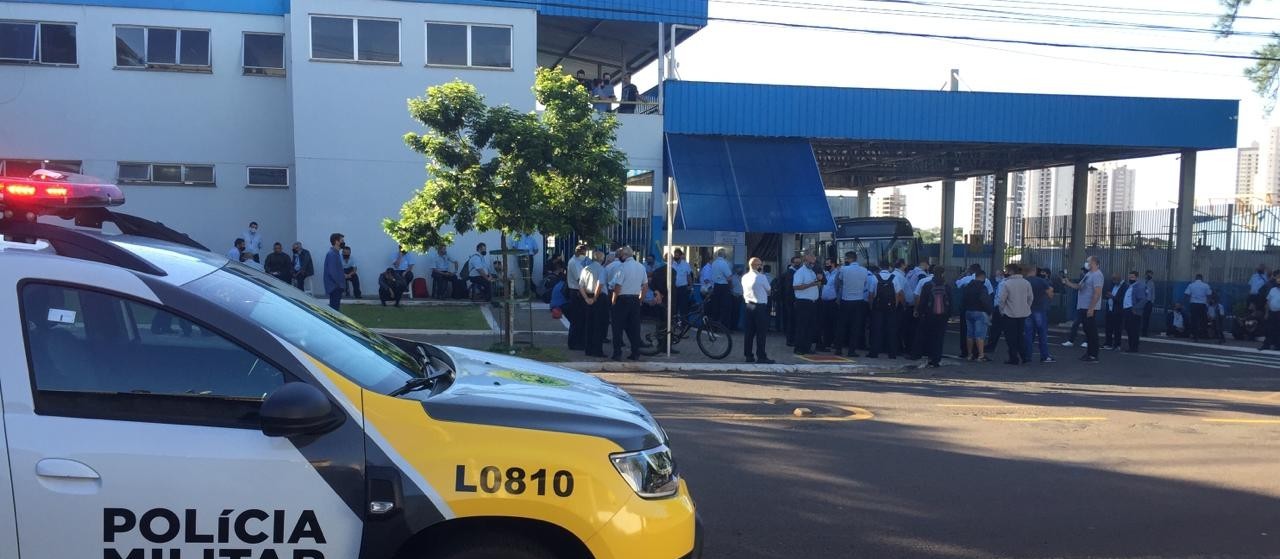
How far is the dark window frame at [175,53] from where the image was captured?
2325cm

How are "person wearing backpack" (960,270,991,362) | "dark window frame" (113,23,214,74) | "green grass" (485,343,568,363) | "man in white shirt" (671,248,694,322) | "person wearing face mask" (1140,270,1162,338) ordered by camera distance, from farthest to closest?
"dark window frame" (113,23,214,74)
"person wearing face mask" (1140,270,1162,338)
"man in white shirt" (671,248,694,322)
"person wearing backpack" (960,270,991,362)
"green grass" (485,343,568,363)

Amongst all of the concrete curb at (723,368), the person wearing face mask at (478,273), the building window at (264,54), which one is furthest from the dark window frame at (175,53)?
the concrete curb at (723,368)

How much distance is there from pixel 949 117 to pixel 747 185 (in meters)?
5.77

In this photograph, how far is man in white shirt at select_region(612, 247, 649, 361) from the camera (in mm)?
14078

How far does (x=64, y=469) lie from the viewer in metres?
3.13

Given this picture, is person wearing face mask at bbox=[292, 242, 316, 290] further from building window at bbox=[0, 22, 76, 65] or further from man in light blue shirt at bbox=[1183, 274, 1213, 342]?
man in light blue shirt at bbox=[1183, 274, 1213, 342]

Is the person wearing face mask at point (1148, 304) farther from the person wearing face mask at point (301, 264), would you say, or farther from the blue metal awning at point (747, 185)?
the person wearing face mask at point (301, 264)

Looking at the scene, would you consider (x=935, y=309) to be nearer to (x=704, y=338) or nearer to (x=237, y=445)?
(x=704, y=338)

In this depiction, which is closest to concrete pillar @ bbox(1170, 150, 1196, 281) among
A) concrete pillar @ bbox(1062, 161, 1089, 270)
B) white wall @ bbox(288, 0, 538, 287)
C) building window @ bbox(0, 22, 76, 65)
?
concrete pillar @ bbox(1062, 161, 1089, 270)

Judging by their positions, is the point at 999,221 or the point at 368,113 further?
the point at 999,221

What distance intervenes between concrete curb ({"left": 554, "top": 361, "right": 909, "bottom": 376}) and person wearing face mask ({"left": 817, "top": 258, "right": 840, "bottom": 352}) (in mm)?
1957

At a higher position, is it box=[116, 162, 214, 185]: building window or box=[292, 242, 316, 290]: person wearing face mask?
box=[116, 162, 214, 185]: building window

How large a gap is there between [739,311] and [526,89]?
8.03 metres

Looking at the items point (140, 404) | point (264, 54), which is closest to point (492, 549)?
point (140, 404)
